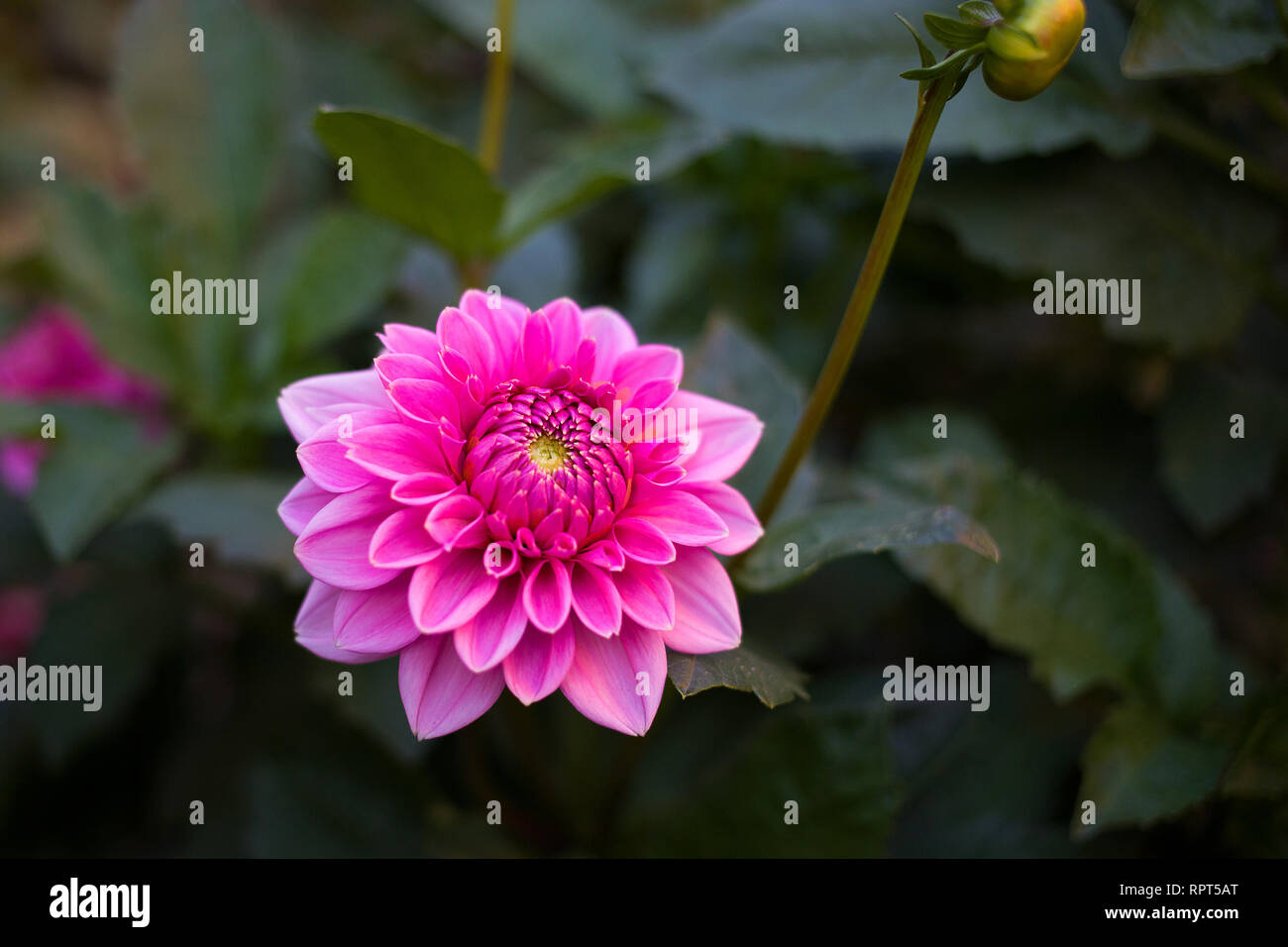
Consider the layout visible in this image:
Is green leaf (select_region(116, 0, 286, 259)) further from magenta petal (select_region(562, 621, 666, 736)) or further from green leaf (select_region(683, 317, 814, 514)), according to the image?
magenta petal (select_region(562, 621, 666, 736))

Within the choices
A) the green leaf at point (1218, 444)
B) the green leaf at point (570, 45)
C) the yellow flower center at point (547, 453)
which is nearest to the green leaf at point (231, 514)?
the yellow flower center at point (547, 453)

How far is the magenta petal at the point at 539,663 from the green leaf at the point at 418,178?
16.4 inches

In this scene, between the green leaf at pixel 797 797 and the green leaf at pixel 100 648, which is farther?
the green leaf at pixel 100 648

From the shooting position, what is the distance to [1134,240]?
1.01 meters

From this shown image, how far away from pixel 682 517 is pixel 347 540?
8.0 inches

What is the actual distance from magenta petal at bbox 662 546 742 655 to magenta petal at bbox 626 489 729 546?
25 millimetres

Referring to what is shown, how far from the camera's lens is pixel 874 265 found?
60cm

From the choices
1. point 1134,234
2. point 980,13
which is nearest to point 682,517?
Result: point 980,13

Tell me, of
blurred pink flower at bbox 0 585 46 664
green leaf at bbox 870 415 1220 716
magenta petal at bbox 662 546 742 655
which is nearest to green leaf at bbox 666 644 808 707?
magenta petal at bbox 662 546 742 655

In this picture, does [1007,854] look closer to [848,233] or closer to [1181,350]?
[1181,350]

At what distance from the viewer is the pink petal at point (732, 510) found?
23.6 inches

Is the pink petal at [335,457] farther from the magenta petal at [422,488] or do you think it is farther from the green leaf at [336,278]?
the green leaf at [336,278]

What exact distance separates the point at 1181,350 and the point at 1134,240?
132 mm
